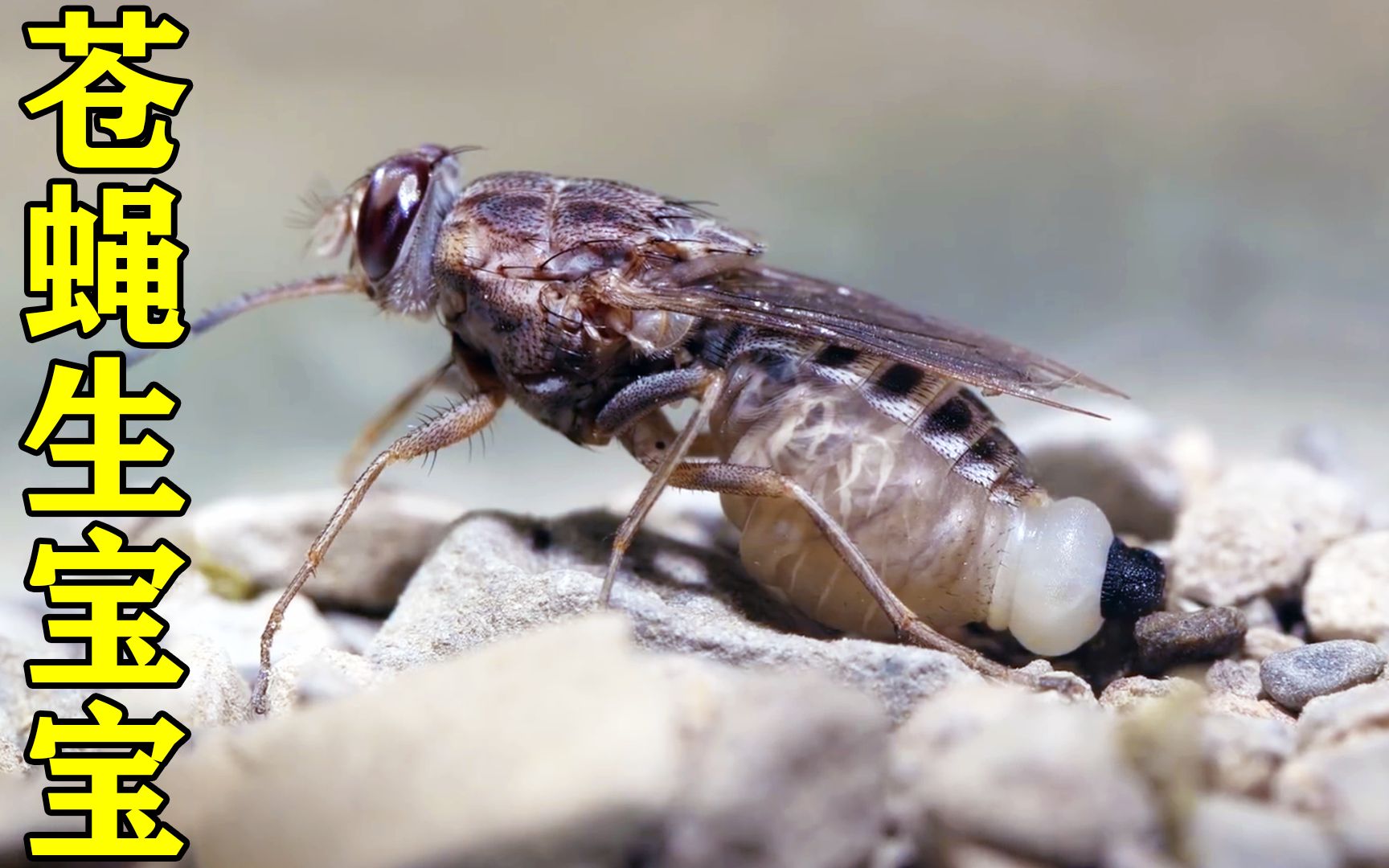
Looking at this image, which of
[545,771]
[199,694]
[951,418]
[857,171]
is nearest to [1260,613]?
[951,418]

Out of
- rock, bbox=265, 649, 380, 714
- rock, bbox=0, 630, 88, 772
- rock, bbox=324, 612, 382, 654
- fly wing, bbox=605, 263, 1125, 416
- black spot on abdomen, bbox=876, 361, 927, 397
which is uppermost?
fly wing, bbox=605, 263, 1125, 416

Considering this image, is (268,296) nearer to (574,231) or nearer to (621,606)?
(574,231)

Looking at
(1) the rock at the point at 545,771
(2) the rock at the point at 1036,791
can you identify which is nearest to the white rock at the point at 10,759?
(1) the rock at the point at 545,771

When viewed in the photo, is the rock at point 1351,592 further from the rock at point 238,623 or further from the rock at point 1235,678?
the rock at point 238,623

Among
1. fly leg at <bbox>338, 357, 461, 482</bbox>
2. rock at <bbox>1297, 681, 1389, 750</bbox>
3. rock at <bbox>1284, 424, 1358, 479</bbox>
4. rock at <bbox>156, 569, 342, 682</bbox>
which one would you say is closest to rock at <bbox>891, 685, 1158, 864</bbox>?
rock at <bbox>1297, 681, 1389, 750</bbox>

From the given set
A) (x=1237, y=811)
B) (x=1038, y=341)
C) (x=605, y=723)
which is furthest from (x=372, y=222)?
(x=1038, y=341)

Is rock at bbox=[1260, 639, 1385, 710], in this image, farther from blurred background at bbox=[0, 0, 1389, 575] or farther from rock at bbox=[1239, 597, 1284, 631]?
blurred background at bbox=[0, 0, 1389, 575]

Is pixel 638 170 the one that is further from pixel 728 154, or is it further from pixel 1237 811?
pixel 1237 811
